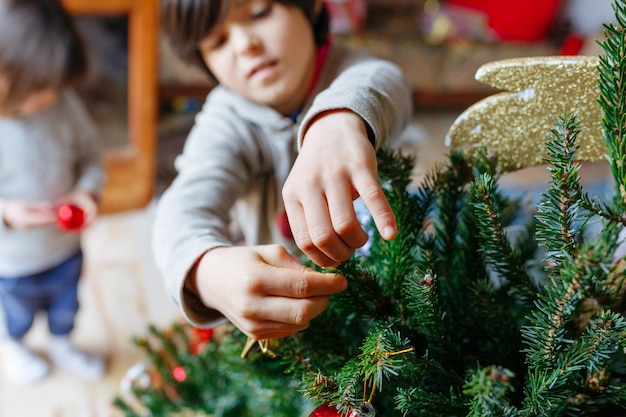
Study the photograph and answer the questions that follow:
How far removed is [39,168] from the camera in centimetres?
97

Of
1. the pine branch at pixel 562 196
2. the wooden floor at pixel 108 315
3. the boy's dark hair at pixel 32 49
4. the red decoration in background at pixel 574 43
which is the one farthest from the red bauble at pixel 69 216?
the red decoration in background at pixel 574 43

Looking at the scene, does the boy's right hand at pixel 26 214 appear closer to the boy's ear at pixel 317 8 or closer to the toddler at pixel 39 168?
the toddler at pixel 39 168

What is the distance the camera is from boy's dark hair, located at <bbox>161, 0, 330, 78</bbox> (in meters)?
0.51

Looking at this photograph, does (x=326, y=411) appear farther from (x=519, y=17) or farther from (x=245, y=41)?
(x=519, y=17)

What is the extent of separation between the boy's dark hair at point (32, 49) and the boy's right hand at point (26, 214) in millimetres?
158

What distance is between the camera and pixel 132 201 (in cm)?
165

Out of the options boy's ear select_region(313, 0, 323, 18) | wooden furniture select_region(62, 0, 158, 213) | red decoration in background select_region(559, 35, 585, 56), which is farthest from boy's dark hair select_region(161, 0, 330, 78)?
red decoration in background select_region(559, 35, 585, 56)

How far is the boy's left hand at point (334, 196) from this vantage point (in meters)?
0.30

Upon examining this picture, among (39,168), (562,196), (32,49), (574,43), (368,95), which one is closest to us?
(562,196)

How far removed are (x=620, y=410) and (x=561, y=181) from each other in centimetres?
15

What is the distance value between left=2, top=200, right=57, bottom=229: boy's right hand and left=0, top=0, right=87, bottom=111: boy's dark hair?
0.16 m

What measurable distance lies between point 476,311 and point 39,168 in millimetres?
831

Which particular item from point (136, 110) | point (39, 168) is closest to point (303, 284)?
point (39, 168)

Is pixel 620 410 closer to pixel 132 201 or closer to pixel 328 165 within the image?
pixel 328 165
